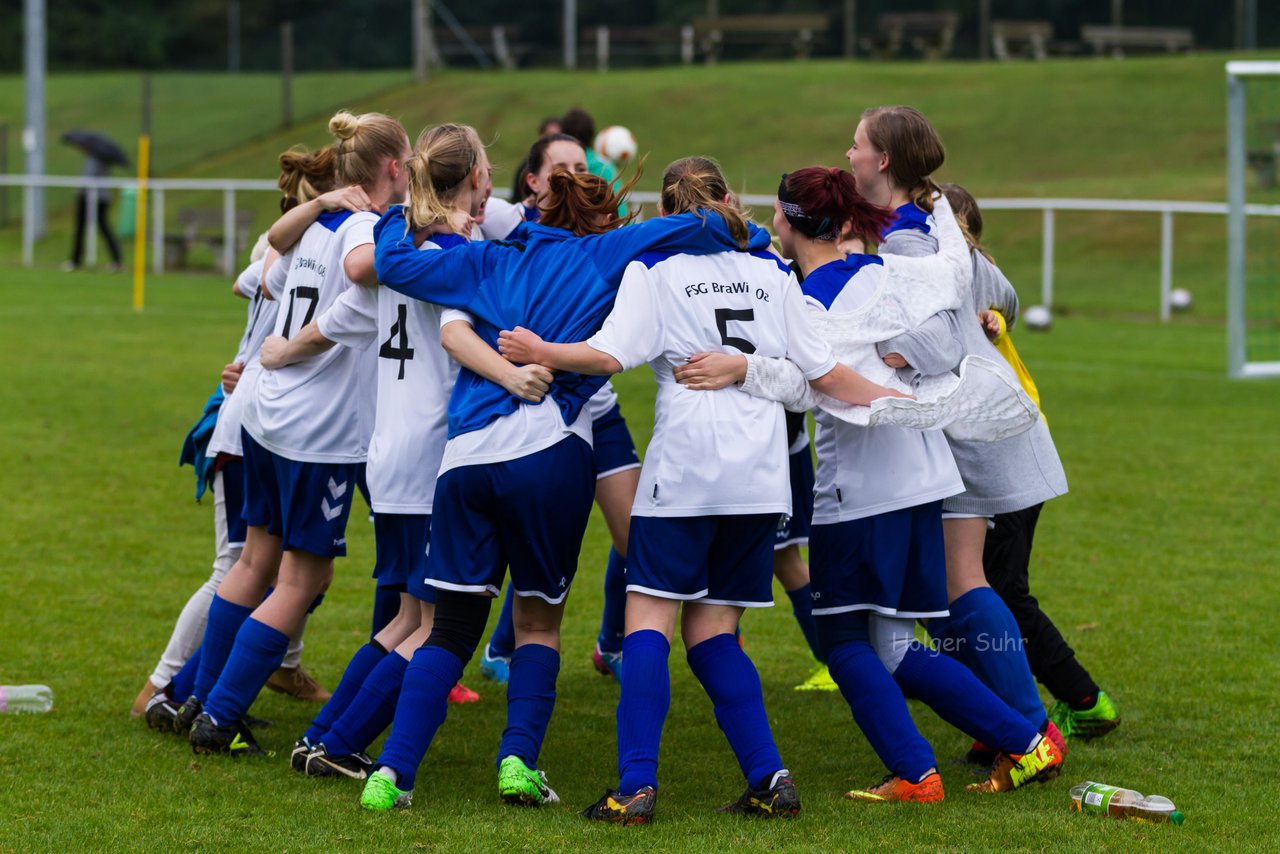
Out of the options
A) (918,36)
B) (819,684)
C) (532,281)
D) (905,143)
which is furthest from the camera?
(918,36)

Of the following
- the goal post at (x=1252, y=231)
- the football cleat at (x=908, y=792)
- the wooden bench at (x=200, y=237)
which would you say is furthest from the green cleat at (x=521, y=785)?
the wooden bench at (x=200, y=237)

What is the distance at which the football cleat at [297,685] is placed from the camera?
5422 mm

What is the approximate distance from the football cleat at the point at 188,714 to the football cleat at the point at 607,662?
1.53 metres

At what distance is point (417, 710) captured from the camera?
13.5ft

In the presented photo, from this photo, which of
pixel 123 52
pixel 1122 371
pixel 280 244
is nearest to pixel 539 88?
pixel 123 52

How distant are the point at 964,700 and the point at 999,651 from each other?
33cm

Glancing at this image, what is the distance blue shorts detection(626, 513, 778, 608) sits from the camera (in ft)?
13.4

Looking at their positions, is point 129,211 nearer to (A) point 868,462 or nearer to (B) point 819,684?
(B) point 819,684

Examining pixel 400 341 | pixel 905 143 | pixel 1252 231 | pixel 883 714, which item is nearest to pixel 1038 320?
pixel 1252 231

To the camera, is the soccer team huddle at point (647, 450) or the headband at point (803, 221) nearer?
the soccer team huddle at point (647, 450)

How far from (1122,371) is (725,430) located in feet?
36.3

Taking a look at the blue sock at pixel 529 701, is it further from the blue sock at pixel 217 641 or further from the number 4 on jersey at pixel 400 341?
the blue sock at pixel 217 641

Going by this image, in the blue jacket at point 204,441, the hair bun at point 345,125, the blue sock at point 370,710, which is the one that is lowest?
the blue sock at point 370,710

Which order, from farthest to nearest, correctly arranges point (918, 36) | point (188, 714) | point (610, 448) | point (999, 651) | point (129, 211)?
point (918, 36) → point (129, 211) → point (610, 448) → point (188, 714) → point (999, 651)
